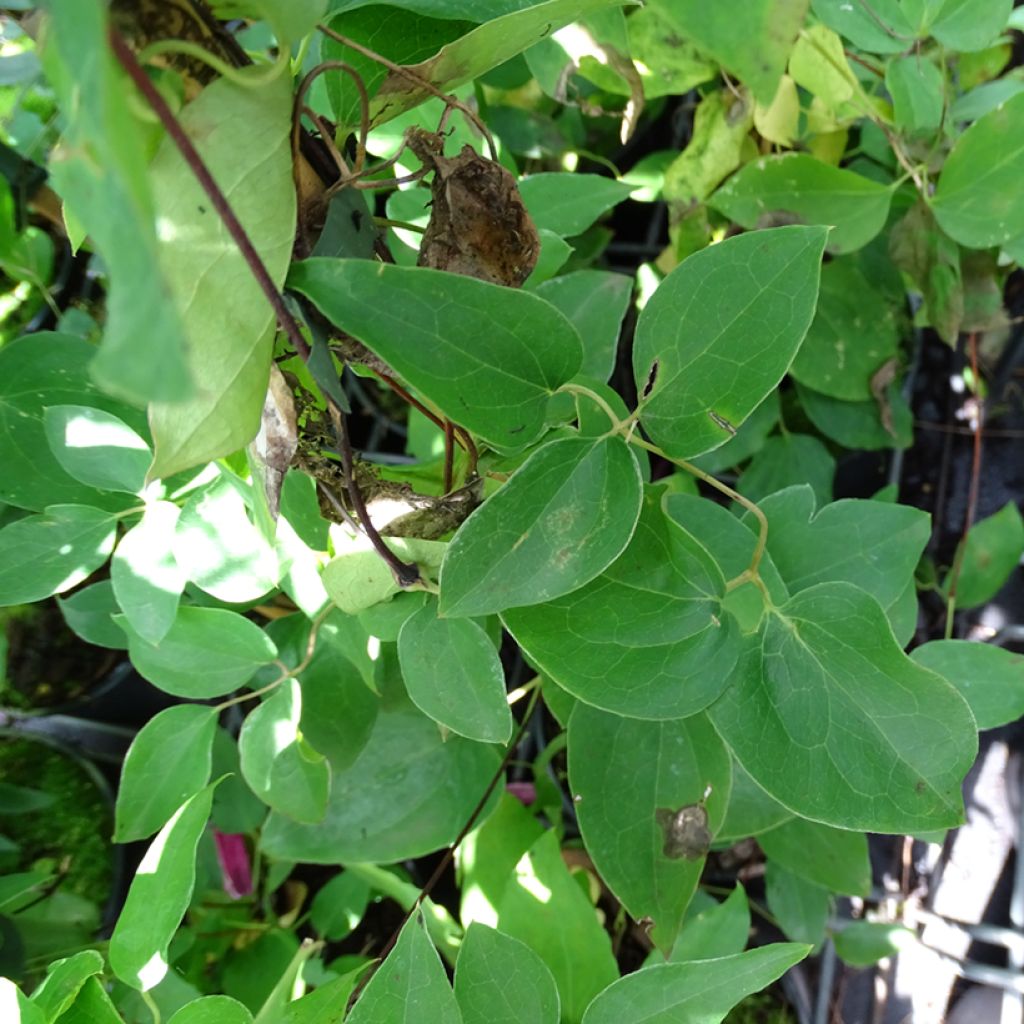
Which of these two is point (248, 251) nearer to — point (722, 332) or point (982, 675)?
point (722, 332)

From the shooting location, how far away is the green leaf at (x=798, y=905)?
0.74m

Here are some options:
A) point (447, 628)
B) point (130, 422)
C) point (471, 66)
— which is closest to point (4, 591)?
point (130, 422)

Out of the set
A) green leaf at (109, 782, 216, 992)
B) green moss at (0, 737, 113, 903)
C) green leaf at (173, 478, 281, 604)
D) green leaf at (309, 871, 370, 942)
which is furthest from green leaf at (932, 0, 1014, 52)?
green moss at (0, 737, 113, 903)

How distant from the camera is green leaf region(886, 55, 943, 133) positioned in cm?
57

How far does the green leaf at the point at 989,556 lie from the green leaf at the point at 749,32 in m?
0.72

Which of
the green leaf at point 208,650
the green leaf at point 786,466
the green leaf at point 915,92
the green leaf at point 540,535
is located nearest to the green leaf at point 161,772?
the green leaf at point 208,650

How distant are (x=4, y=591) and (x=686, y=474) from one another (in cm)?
45

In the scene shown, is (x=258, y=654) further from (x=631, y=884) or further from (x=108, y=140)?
(x=108, y=140)

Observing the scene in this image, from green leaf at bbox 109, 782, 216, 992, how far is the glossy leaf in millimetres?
138

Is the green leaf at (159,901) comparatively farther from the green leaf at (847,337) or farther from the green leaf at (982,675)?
the green leaf at (847,337)

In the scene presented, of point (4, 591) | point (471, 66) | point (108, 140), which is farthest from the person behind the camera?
point (4, 591)

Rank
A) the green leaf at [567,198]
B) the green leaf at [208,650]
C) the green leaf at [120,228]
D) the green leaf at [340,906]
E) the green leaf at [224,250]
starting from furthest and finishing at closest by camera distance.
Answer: the green leaf at [340,906], the green leaf at [567,198], the green leaf at [208,650], the green leaf at [224,250], the green leaf at [120,228]

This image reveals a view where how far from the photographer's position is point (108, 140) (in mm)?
127

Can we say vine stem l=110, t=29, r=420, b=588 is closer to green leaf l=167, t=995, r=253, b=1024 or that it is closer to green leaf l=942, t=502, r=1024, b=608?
green leaf l=167, t=995, r=253, b=1024
